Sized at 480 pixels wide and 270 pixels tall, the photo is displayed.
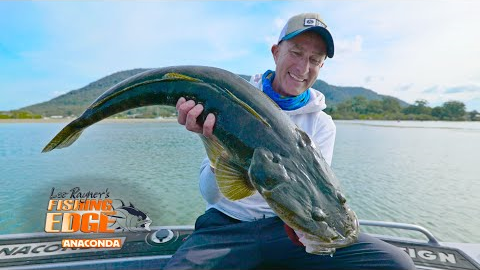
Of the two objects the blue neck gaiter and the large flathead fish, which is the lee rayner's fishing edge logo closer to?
the large flathead fish

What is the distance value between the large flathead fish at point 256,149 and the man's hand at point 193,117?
4 cm

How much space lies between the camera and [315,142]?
268 centimetres

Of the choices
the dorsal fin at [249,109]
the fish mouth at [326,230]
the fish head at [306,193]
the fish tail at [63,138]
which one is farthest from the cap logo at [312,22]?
the fish tail at [63,138]

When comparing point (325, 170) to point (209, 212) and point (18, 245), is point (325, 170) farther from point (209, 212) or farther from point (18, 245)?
point (18, 245)

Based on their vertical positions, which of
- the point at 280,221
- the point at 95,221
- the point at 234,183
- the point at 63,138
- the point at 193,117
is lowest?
the point at 95,221

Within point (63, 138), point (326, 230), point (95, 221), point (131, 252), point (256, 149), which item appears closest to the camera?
point (326, 230)

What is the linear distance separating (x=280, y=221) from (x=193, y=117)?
1.17 metres

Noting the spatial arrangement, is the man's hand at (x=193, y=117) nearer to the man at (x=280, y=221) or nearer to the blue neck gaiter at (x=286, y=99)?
the man at (x=280, y=221)

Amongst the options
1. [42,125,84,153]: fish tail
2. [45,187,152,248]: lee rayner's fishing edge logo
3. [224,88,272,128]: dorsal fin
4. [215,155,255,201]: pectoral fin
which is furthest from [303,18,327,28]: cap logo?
[45,187,152,248]: lee rayner's fishing edge logo

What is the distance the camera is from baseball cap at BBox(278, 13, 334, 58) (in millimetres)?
2521

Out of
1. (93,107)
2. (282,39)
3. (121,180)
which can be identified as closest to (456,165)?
(121,180)

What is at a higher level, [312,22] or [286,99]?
[312,22]

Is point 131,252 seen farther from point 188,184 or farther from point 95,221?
point 188,184

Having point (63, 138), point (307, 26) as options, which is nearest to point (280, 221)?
point (307, 26)
